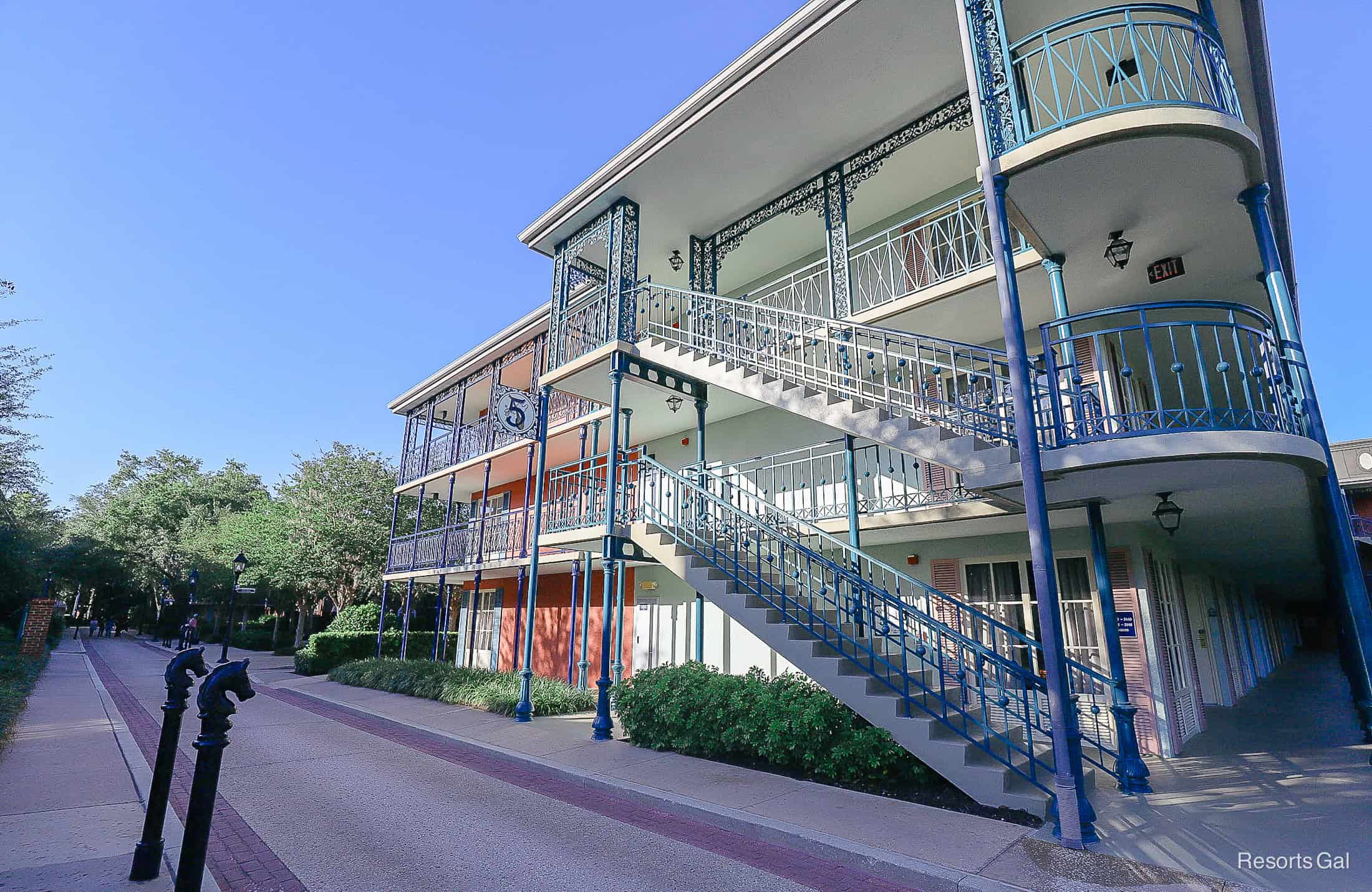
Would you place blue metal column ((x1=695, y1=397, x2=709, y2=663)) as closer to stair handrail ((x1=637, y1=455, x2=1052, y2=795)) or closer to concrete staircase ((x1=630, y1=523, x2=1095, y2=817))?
stair handrail ((x1=637, y1=455, x2=1052, y2=795))

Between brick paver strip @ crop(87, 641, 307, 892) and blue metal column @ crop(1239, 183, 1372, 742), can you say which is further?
blue metal column @ crop(1239, 183, 1372, 742)

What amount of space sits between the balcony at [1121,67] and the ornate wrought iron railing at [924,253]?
5.69 feet

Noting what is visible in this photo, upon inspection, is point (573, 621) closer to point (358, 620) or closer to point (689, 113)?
point (689, 113)

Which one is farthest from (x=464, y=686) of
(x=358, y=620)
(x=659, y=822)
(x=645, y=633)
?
(x=358, y=620)

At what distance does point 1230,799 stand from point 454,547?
56.8ft

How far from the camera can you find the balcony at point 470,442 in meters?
16.9

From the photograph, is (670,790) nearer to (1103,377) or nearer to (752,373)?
(752,373)

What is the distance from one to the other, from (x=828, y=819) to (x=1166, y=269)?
788cm

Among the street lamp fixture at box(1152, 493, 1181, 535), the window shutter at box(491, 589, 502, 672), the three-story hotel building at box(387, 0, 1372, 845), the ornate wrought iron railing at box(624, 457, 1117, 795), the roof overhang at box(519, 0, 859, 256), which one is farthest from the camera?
the window shutter at box(491, 589, 502, 672)

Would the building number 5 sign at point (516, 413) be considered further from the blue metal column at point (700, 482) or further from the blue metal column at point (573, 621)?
the blue metal column at point (700, 482)

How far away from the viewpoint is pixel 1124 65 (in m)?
8.78

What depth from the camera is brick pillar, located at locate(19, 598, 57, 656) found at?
21078 millimetres

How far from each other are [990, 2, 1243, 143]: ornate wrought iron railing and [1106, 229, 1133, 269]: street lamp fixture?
4.61 feet

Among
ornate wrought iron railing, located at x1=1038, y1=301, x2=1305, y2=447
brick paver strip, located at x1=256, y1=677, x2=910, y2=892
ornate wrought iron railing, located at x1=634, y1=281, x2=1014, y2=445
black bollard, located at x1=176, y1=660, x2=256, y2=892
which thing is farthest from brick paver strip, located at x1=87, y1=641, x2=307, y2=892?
ornate wrought iron railing, located at x1=1038, y1=301, x2=1305, y2=447
